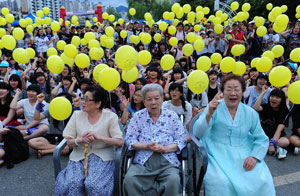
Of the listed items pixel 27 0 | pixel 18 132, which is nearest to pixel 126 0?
pixel 27 0

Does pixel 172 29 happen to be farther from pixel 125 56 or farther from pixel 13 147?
pixel 13 147

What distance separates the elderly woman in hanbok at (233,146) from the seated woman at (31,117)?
2.77 meters

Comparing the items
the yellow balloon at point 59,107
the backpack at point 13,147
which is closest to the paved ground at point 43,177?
the backpack at point 13,147

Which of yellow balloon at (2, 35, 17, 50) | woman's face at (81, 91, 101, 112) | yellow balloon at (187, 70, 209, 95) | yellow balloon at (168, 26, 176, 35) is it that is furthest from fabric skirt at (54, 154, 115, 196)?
yellow balloon at (168, 26, 176, 35)

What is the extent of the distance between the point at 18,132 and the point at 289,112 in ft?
14.4

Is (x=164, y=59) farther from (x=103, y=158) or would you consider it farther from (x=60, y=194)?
(x=60, y=194)

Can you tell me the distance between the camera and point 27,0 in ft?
255

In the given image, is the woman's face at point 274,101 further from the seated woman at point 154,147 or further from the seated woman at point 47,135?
the seated woman at point 47,135

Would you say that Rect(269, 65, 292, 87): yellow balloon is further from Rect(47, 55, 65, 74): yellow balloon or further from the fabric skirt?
Rect(47, 55, 65, 74): yellow balloon

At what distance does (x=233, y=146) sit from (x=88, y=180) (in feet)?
5.21

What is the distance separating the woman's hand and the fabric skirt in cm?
140

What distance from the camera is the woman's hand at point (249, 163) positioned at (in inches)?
98.0

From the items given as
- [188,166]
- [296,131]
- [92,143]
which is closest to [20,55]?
[92,143]

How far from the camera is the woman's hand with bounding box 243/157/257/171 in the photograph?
2.49 metres
